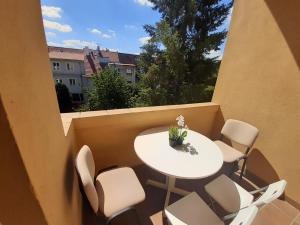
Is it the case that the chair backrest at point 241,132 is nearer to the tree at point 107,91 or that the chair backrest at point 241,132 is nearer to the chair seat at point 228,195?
the chair seat at point 228,195

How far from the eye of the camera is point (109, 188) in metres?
1.56

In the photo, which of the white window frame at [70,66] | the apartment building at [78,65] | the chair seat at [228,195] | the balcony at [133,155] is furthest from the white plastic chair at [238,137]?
the white window frame at [70,66]

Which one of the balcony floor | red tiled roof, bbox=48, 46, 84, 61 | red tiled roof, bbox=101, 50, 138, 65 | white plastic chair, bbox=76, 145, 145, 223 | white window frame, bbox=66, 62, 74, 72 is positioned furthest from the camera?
red tiled roof, bbox=101, 50, 138, 65

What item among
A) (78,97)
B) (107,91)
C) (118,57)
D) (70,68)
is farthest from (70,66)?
(107,91)

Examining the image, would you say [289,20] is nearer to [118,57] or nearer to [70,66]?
[70,66]

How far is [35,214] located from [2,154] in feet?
1.01

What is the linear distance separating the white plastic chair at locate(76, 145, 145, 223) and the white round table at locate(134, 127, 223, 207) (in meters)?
0.28

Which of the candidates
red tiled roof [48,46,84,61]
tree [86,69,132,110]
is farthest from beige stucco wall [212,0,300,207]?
red tiled roof [48,46,84,61]

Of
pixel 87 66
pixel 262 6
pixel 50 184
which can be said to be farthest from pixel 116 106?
pixel 87 66

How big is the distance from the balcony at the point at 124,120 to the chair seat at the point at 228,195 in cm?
Answer: 54

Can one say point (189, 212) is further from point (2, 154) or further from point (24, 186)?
point (2, 154)

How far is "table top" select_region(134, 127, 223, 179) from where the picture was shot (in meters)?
1.50

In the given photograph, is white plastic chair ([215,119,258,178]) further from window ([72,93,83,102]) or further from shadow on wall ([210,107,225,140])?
window ([72,93,83,102])

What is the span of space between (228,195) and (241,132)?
1.02m
